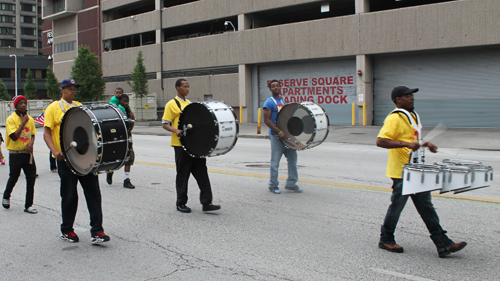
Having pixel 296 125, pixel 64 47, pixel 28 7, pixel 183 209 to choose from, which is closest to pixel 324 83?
pixel 296 125

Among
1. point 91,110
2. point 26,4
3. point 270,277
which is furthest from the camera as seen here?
point 26,4

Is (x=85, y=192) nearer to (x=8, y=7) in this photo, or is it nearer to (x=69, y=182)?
(x=69, y=182)

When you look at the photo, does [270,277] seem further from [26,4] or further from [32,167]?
[26,4]

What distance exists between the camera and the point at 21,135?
7.41 m

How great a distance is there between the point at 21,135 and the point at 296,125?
4361 millimetres

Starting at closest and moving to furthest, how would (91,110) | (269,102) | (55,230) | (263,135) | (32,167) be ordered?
1. (91,110)
2. (55,230)
3. (32,167)
4. (269,102)
5. (263,135)

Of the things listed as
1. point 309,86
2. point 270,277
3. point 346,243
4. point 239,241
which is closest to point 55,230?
point 239,241

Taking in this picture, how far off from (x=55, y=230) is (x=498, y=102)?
898 inches

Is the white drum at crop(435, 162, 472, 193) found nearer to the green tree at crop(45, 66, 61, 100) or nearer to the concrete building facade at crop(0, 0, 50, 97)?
the green tree at crop(45, 66, 61, 100)

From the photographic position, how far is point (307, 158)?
13.3 metres

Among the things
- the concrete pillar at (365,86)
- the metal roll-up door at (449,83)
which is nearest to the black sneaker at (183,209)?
the metal roll-up door at (449,83)

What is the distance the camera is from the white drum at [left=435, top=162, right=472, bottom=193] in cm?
449

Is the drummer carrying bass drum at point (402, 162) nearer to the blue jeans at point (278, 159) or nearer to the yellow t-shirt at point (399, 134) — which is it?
the yellow t-shirt at point (399, 134)

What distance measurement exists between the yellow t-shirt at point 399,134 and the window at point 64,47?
168 feet
